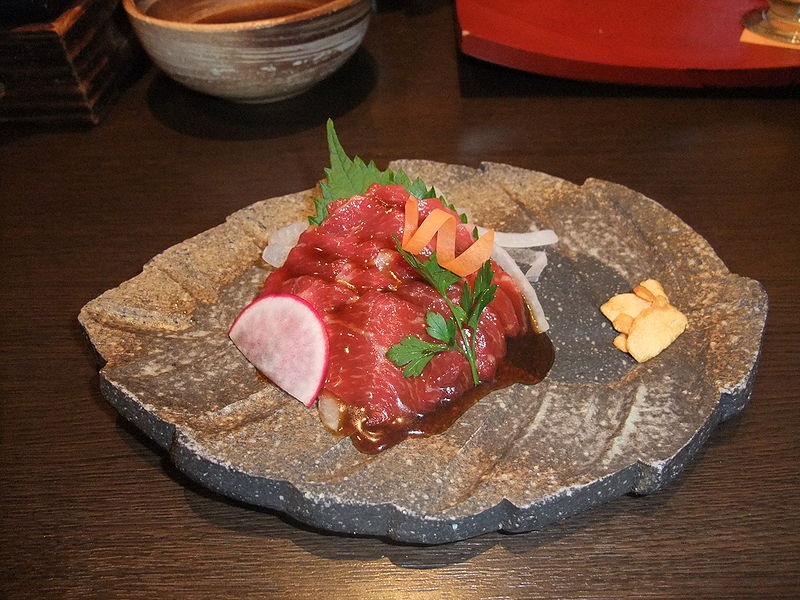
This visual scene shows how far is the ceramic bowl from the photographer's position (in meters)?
3.46

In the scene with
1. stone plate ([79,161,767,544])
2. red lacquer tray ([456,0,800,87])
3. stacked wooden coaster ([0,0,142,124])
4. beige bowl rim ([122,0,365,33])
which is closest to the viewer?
stone plate ([79,161,767,544])

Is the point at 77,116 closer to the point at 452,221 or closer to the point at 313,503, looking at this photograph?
the point at 452,221

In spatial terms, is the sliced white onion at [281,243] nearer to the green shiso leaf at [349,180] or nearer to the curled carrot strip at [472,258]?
the green shiso leaf at [349,180]

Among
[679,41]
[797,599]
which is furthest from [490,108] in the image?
[797,599]

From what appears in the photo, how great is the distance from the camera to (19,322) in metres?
3.00

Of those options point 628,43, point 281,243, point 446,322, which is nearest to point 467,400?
point 446,322

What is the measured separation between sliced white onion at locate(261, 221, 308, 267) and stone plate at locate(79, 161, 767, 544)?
0.06 meters

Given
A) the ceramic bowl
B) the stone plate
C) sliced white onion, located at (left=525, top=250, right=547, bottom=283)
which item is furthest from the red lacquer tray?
sliced white onion, located at (left=525, top=250, right=547, bottom=283)

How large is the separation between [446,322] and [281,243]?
81cm

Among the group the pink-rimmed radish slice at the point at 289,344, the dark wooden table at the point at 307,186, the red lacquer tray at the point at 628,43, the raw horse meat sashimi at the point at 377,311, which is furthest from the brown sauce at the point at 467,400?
the red lacquer tray at the point at 628,43

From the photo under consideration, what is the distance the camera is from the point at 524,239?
2.82m

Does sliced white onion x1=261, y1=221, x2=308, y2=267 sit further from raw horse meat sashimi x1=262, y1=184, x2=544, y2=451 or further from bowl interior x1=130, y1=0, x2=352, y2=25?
bowl interior x1=130, y1=0, x2=352, y2=25

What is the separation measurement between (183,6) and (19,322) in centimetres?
208

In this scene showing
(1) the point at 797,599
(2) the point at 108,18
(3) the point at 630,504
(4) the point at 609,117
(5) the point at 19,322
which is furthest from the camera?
(2) the point at 108,18
